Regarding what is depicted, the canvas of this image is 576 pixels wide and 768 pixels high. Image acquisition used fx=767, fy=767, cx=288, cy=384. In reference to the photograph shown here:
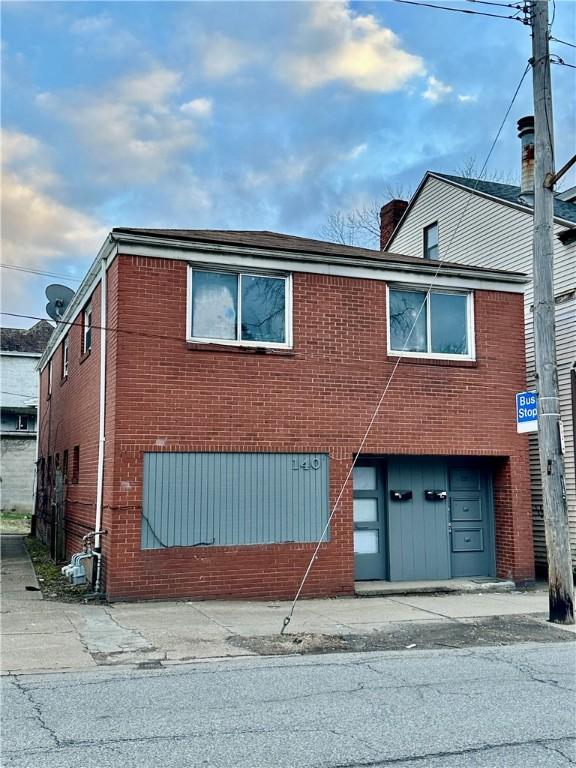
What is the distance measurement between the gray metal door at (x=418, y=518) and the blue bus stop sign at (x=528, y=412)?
2932mm

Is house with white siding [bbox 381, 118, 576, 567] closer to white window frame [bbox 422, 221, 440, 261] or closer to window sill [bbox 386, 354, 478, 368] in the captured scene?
white window frame [bbox 422, 221, 440, 261]

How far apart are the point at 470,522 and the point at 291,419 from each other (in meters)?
4.27

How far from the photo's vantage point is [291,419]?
12.7m

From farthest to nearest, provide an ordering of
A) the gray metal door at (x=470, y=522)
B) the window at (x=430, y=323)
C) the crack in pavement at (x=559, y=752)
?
the gray metal door at (x=470, y=522), the window at (x=430, y=323), the crack in pavement at (x=559, y=752)

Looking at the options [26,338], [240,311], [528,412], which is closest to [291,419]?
[240,311]

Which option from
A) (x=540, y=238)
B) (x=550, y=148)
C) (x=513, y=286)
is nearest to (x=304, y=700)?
(x=540, y=238)

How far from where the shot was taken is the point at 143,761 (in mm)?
5020

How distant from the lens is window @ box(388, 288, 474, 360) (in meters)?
13.9

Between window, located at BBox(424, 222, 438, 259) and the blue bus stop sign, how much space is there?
1060cm

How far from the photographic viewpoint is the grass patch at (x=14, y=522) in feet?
90.5

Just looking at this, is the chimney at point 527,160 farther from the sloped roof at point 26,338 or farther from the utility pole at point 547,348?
the sloped roof at point 26,338

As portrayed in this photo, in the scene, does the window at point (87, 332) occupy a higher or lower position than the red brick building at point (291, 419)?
higher

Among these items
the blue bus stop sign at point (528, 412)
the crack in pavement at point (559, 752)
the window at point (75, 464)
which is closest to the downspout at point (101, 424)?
the window at point (75, 464)

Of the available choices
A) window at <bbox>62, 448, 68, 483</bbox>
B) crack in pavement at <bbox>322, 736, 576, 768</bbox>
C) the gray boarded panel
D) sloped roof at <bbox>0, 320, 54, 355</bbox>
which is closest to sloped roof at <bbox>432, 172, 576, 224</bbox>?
the gray boarded panel
